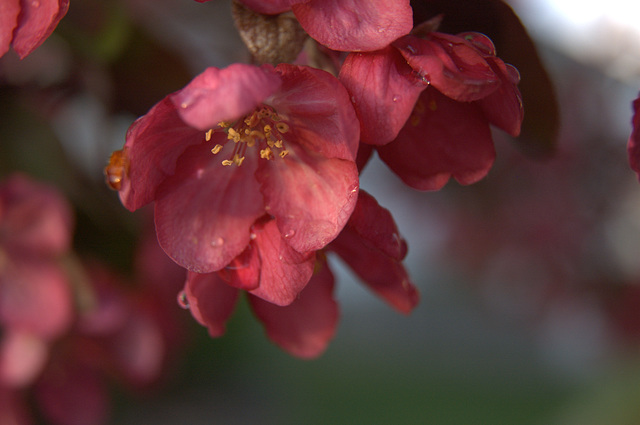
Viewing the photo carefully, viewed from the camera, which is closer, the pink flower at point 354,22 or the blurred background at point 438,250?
the pink flower at point 354,22

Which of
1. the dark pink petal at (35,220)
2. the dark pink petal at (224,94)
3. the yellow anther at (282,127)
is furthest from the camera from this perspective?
the dark pink petal at (35,220)

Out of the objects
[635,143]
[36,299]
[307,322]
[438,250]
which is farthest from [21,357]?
[438,250]

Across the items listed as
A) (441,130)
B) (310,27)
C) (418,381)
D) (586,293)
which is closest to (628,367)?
(586,293)

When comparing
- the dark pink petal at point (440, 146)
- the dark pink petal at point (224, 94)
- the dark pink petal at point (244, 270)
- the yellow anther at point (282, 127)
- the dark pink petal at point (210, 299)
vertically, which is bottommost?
the dark pink petal at point (210, 299)

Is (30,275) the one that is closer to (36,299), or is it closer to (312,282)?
(36,299)

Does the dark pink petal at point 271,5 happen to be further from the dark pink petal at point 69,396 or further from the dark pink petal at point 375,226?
the dark pink petal at point 69,396

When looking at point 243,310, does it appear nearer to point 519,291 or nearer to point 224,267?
point 519,291

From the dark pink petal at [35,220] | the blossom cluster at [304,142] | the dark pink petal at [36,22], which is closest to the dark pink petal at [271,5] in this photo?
the blossom cluster at [304,142]

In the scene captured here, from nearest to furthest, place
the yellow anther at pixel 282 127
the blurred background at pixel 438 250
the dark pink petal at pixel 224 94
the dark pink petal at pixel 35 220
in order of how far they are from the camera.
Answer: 1. the dark pink petal at pixel 224 94
2. the yellow anther at pixel 282 127
3. the dark pink petal at pixel 35 220
4. the blurred background at pixel 438 250
